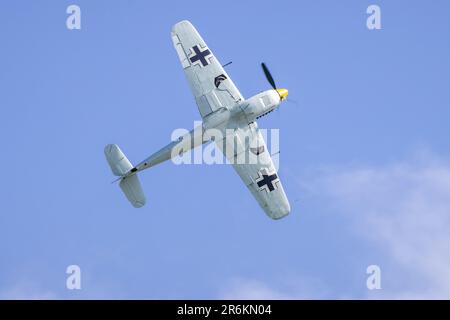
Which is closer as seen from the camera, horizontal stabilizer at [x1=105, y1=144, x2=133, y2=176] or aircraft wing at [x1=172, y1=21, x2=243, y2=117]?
horizontal stabilizer at [x1=105, y1=144, x2=133, y2=176]

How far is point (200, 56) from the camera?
38.8m

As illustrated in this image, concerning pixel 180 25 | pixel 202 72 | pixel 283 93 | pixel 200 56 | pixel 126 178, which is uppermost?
pixel 180 25

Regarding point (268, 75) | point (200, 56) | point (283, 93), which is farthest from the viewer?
point (200, 56)

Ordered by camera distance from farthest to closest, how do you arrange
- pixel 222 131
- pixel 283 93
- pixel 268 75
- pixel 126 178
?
pixel 283 93 → pixel 268 75 → pixel 222 131 → pixel 126 178

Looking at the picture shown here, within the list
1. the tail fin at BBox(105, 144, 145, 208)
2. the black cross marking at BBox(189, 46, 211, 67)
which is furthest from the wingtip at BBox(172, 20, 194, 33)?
the tail fin at BBox(105, 144, 145, 208)

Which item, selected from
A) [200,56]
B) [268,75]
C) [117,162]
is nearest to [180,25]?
[200,56]

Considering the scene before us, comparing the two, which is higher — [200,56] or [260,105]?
[200,56]

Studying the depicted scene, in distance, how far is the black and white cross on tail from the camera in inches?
1502

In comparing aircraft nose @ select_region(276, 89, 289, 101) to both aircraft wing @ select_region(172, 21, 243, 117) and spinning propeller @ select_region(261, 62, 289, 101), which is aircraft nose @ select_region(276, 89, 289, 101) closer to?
spinning propeller @ select_region(261, 62, 289, 101)

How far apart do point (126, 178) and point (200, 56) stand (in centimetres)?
637

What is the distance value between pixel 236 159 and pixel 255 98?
109 inches

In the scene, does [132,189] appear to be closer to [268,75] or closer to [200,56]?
[200,56]
